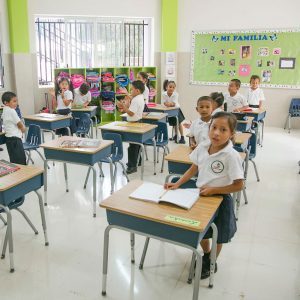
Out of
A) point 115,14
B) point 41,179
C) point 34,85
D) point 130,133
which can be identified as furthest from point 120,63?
point 41,179

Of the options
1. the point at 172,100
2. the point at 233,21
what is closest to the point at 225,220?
the point at 172,100

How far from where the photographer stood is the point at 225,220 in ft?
7.75

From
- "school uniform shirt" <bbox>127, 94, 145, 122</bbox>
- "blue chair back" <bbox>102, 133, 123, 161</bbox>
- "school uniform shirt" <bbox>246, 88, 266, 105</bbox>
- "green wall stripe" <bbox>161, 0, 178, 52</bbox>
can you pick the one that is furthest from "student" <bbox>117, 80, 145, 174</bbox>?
"green wall stripe" <bbox>161, 0, 178, 52</bbox>

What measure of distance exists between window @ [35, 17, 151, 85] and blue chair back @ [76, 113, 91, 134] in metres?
2.95

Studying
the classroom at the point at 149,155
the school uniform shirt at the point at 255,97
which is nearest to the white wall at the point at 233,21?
A: the classroom at the point at 149,155

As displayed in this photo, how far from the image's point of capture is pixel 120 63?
9008 mm

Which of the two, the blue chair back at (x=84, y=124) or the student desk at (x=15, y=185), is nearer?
the student desk at (x=15, y=185)

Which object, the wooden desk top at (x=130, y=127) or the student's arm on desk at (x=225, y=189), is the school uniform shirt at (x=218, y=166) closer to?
the student's arm on desk at (x=225, y=189)

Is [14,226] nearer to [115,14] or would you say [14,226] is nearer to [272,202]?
[272,202]

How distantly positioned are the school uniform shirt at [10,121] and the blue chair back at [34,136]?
0.49 metres

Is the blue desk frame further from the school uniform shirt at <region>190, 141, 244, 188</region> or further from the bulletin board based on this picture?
the bulletin board

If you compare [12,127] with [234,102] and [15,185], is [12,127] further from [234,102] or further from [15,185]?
[234,102]

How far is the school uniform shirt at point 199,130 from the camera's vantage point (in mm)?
3497

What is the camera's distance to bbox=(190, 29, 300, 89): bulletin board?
26.5 feet
